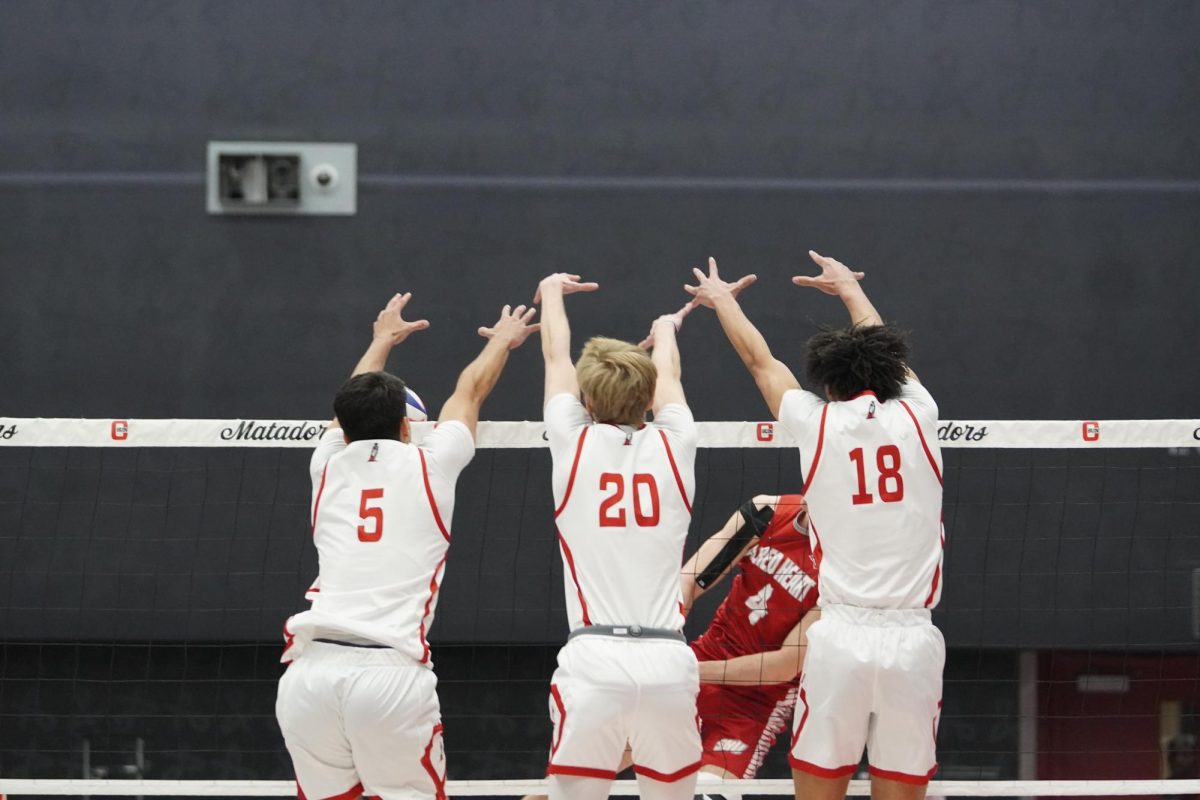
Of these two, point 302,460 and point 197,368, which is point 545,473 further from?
point 197,368

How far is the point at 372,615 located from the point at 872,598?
1.57m

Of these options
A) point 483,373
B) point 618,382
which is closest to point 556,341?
point 483,373

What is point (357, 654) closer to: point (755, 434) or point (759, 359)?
point (759, 359)

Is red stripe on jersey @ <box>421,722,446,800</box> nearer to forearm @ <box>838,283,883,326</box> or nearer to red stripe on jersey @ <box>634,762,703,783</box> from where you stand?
Answer: red stripe on jersey @ <box>634,762,703,783</box>

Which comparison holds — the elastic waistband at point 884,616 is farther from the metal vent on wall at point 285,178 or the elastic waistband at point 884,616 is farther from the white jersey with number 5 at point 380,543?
the metal vent on wall at point 285,178

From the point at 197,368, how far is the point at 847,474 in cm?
462

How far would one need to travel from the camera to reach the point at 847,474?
13.0ft

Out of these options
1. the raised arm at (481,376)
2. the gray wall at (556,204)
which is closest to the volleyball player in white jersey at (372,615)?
the raised arm at (481,376)

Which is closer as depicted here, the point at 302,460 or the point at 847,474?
the point at 847,474

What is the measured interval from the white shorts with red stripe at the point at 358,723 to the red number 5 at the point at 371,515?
0.35 m

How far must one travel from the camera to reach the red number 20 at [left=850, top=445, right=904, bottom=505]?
3.92 metres

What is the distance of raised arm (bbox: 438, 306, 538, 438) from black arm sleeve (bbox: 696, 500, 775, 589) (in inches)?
43.8

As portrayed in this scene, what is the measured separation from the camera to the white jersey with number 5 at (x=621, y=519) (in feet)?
12.1

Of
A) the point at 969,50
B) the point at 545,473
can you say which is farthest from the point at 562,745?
the point at 969,50
